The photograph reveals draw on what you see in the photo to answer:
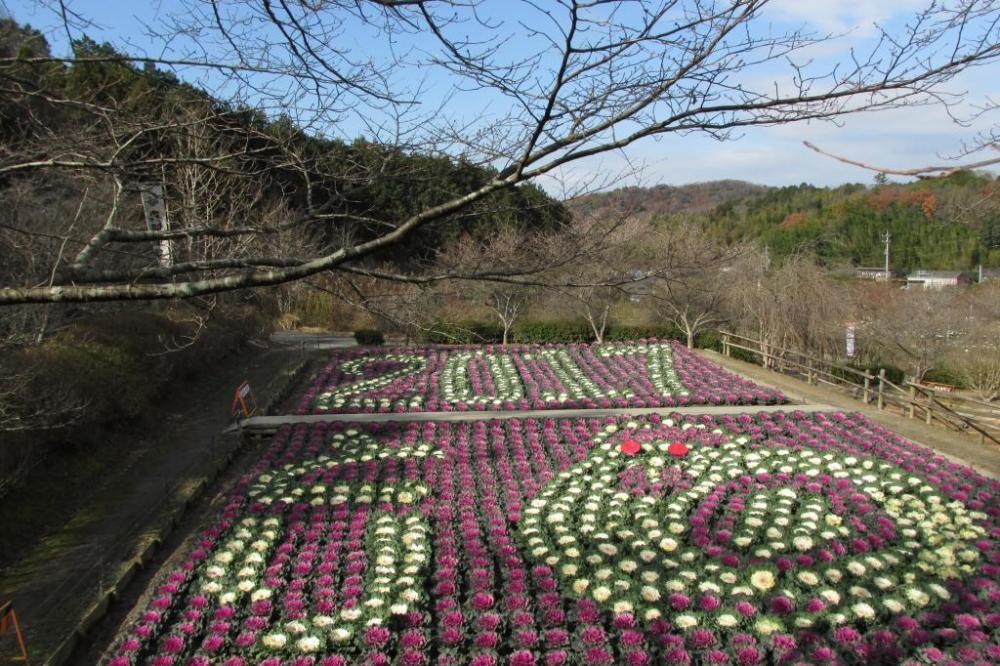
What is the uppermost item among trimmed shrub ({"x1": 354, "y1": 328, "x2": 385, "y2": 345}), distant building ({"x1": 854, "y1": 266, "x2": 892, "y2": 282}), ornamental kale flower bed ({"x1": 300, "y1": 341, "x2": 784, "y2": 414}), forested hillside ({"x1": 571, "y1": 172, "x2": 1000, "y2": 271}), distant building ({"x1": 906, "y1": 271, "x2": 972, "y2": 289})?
forested hillside ({"x1": 571, "y1": 172, "x2": 1000, "y2": 271})

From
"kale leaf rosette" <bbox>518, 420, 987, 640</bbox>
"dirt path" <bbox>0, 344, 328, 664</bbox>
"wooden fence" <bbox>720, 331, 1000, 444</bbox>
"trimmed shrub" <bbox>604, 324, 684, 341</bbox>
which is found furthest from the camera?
"trimmed shrub" <bbox>604, 324, 684, 341</bbox>

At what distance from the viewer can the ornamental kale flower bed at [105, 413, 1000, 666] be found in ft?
13.6

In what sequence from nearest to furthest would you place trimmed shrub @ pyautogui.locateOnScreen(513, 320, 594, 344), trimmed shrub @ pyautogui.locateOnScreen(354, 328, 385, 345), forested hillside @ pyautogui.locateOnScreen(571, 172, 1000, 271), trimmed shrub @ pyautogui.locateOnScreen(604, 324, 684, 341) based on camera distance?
trimmed shrub @ pyautogui.locateOnScreen(354, 328, 385, 345)
trimmed shrub @ pyautogui.locateOnScreen(604, 324, 684, 341)
trimmed shrub @ pyautogui.locateOnScreen(513, 320, 594, 344)
forested hillside @ pyautogui.locateOnScreen(571, 172, 1000, 271)

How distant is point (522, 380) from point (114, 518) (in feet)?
24.5

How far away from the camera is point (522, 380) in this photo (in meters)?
13.3

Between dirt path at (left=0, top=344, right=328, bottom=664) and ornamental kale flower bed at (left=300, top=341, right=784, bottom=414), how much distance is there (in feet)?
6.64

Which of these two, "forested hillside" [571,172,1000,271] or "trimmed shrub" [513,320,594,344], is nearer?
"trimmed shrub" [513,320,594,344]

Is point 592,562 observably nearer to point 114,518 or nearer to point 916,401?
point 114,518

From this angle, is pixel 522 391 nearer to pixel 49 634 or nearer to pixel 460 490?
pixel 460 490

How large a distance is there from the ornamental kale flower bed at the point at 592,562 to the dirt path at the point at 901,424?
3.36ft

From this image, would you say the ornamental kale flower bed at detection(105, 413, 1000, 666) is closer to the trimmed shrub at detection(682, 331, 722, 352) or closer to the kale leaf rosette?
the kale leaf rosette

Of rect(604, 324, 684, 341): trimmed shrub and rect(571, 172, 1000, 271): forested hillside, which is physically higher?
rect(571, 172, 1000, 271): forested hillside

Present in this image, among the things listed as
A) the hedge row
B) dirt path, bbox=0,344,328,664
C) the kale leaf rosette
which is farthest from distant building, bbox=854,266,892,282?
dirt path, bbox=0,344,328,664

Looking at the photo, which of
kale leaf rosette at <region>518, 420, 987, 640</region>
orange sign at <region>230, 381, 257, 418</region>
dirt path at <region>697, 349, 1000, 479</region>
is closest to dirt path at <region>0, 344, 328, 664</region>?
orange sign at <region>230, 381, 257, 418</region>
